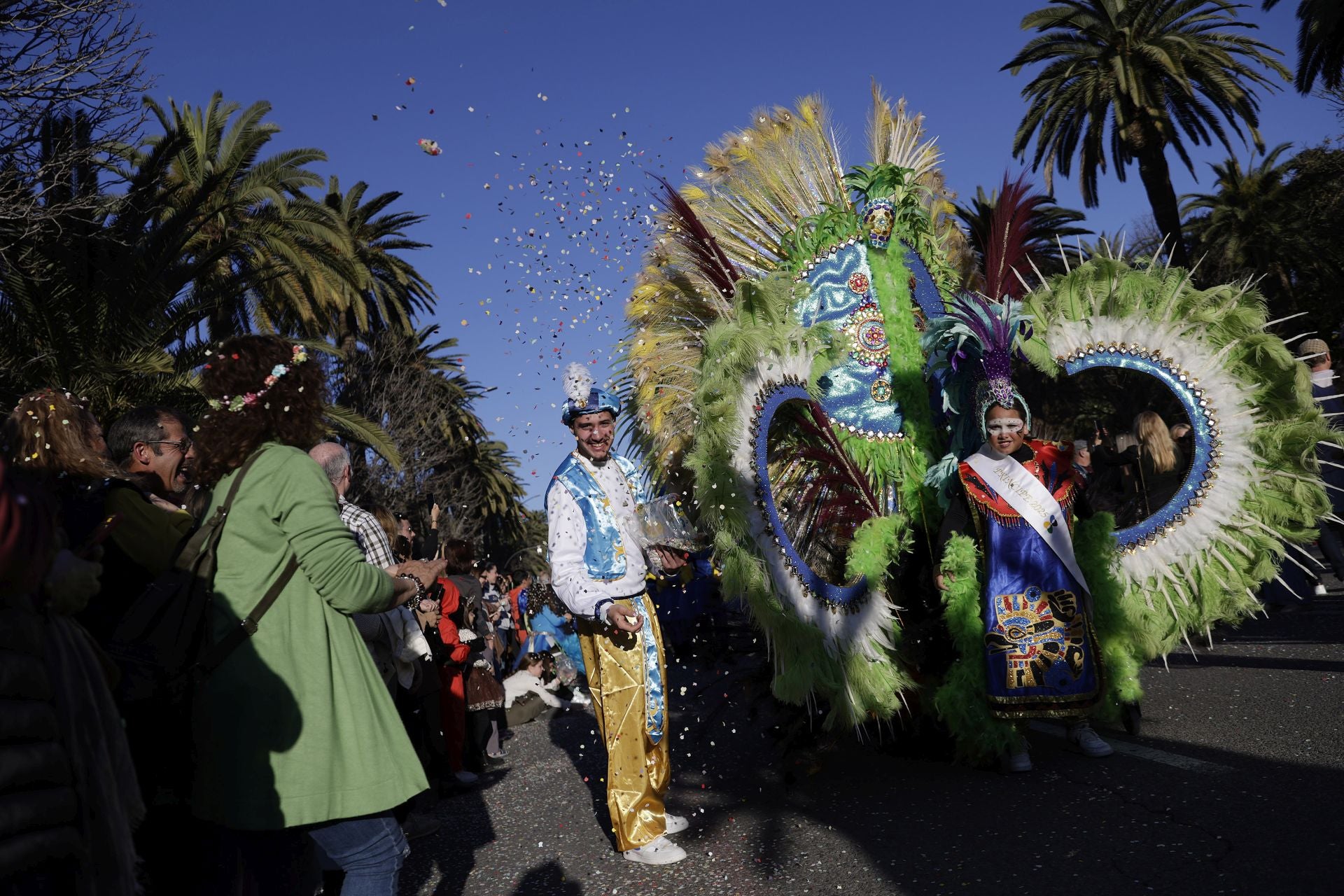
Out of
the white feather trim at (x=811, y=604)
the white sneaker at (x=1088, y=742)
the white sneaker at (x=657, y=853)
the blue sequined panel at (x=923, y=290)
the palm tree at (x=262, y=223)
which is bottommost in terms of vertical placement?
the white sneaker at (x=657, y=853)

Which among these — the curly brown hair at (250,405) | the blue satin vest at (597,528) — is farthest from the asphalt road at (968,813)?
the curly brown hair at (250,405)

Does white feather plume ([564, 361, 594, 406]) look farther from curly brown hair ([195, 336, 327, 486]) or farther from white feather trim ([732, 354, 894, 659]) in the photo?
curly brown hair ([195, 336, 327, 486])

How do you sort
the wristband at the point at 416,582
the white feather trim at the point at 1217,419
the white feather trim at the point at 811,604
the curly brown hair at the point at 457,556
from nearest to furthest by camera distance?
the wristband at the point at 416,582 → the white feather trim at the point at 811,604 → the white feather trim at the point at 1217,419 → the curly brown hair at the point at 457,556

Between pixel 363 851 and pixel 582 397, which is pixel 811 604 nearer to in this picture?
pixel 582 397

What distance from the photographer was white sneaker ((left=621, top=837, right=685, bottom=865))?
3.95 meters

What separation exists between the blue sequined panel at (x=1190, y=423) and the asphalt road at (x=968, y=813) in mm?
929

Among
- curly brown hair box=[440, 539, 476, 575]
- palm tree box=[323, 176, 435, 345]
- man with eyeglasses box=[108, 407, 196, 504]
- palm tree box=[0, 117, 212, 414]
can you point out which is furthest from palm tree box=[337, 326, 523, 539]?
man with eyeglasses box=[108, 407, 196, 504]

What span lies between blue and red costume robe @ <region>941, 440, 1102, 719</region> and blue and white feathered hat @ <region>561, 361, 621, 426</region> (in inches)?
59.7

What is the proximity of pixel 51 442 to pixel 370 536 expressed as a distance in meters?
1.46

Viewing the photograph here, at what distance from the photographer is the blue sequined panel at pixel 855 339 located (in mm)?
4957

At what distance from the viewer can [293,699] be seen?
2.44m

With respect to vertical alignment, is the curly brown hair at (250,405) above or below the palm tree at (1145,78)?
below

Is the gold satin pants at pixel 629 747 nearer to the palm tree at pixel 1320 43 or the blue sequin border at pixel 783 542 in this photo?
the blue sequin border at pixel 783 542

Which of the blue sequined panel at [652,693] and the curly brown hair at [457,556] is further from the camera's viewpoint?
the curly brown hair at [457,556]
